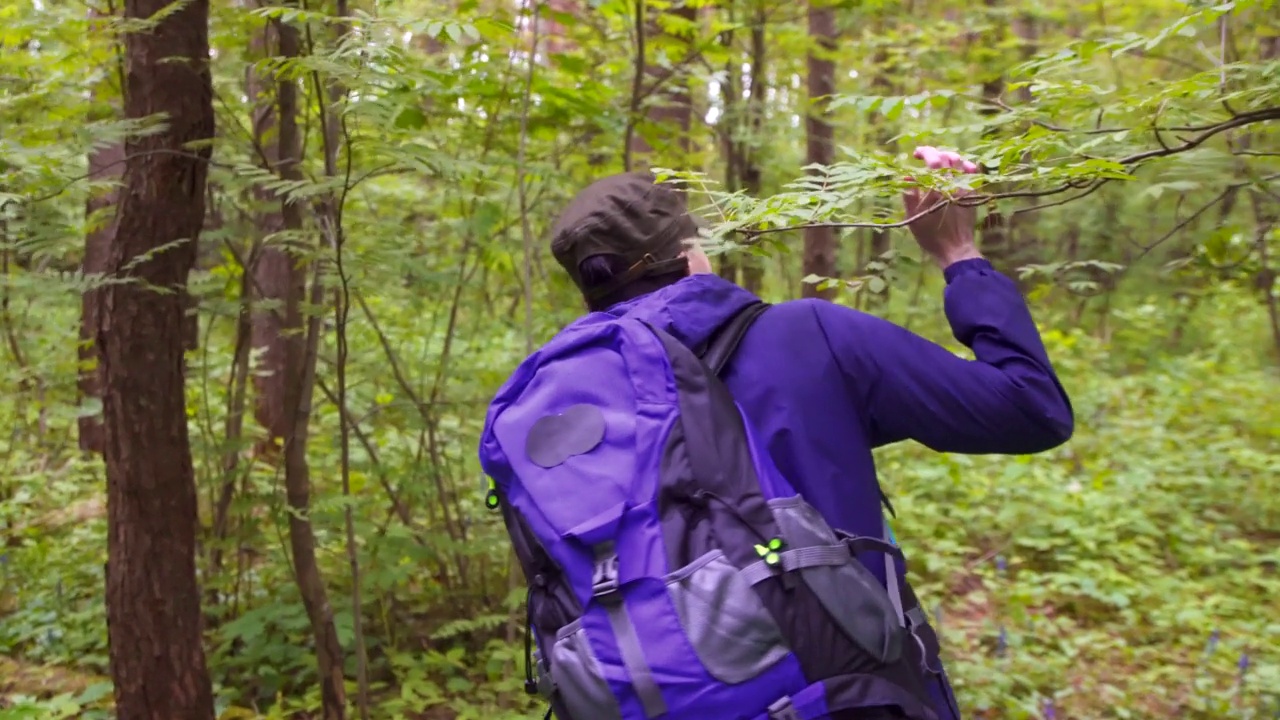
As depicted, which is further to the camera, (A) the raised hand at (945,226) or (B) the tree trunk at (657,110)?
(B) the tree trunk at (657,110)

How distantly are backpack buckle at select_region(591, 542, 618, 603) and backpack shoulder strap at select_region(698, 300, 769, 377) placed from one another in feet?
1.15

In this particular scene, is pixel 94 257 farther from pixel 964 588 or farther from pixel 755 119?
pixel 964 588

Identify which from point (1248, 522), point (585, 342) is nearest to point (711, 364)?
point (585, 342)

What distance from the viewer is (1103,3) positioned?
6.13 metres

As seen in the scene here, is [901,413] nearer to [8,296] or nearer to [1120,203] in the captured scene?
[8,296]

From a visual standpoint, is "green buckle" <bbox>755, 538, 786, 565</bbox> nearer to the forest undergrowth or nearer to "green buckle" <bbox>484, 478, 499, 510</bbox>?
"green buckle" <bbox>484, 478, 499, 510</bbox>

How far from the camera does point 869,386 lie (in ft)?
4.96

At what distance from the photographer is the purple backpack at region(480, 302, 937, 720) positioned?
1.31 metres

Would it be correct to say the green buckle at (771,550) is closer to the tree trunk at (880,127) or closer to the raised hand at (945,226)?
the raised hand at (945,226)

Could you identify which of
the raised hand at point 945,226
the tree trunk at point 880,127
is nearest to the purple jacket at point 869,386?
the raised hand at point 945,226

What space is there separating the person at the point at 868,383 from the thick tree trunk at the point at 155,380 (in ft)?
7.42

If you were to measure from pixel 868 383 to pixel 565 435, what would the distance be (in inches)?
20.5

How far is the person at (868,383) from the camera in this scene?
1.44 m

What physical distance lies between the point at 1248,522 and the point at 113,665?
21.6 feet
